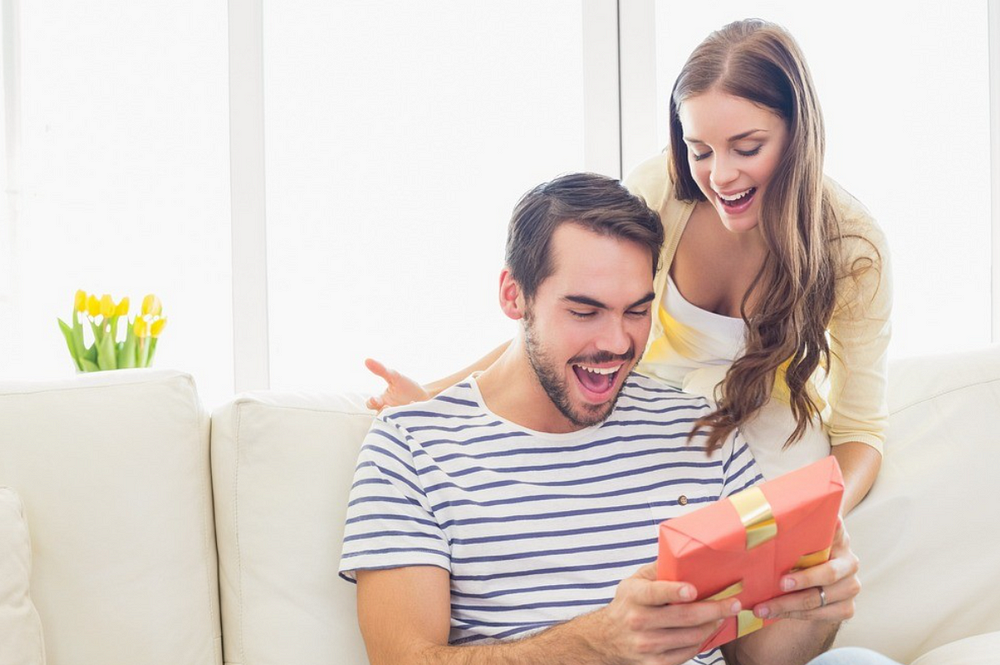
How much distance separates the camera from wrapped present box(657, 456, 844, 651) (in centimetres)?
92

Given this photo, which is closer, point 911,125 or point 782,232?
point 782,232

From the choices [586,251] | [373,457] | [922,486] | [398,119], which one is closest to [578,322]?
[586,251]

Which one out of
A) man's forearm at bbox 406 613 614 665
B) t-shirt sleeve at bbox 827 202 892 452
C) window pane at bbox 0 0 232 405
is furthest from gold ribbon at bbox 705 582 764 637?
window pane at bbox 0 0 232 405

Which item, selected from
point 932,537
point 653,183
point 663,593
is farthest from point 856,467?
point 663,593

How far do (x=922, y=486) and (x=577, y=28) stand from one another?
1494 mm

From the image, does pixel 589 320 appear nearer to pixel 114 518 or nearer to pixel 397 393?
pixel 397 393

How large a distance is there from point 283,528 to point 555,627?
46 centimetres

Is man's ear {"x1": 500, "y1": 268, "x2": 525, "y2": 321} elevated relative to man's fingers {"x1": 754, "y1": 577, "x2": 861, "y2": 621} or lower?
elevated

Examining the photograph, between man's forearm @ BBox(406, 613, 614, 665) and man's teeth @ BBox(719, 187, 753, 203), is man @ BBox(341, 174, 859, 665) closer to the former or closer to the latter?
man's forearm @ BBox(406, 613, 614, 665)

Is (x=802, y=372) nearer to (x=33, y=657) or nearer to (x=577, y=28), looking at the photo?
(x=33, y=657)

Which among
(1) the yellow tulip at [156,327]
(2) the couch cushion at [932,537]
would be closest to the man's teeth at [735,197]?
(2) the couch cushion at [932,537]

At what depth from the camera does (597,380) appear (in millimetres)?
1383

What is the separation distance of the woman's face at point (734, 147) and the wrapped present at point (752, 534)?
58cm

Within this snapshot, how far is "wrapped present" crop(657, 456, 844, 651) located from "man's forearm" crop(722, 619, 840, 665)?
32 cm
